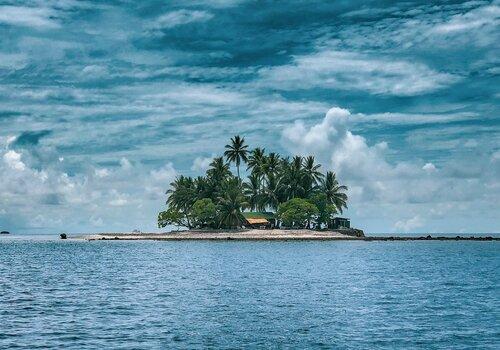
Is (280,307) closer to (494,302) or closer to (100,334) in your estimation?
(100,334)

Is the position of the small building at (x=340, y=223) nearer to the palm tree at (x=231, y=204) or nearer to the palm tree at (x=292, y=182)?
the palm tree at (x=292, y=182)

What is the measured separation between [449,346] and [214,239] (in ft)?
460

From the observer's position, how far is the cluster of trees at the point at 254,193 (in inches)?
6545

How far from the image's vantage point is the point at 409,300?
47062 millimetres

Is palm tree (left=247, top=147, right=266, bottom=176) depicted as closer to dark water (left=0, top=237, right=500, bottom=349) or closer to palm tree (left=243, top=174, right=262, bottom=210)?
palm tree (left=243, top=174, right=262, bottom=210)

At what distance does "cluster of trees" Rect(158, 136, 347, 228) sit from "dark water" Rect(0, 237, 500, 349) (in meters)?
92.6

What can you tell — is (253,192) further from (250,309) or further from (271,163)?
(250,309)

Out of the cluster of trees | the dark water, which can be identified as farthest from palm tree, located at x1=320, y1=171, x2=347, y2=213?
the dark water

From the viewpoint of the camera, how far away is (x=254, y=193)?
574ft

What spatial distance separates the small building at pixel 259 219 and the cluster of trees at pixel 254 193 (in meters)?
3.20

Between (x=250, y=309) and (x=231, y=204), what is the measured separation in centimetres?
12027

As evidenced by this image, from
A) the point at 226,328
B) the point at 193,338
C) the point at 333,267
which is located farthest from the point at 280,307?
the point at 333,267

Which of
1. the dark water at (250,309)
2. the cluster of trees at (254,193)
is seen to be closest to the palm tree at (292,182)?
the cluster of trees at (254,193)

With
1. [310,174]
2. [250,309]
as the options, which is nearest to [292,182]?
[310,174]
